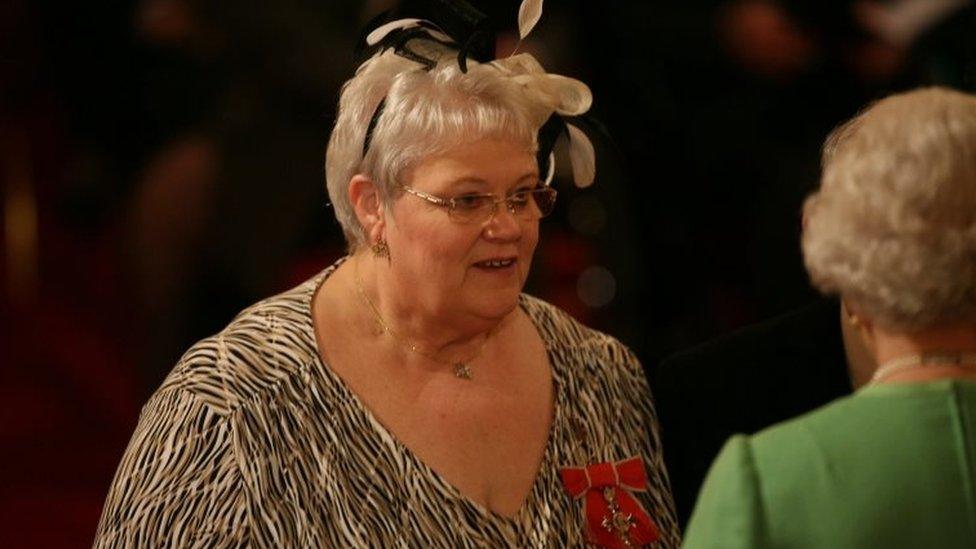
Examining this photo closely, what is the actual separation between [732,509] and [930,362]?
343 mm

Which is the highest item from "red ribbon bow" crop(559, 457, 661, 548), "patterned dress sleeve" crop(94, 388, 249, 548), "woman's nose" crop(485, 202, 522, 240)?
"woman's nose" crop(485, 202, 522, 240)

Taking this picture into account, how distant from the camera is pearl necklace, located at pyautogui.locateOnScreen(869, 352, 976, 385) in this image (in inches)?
90.7

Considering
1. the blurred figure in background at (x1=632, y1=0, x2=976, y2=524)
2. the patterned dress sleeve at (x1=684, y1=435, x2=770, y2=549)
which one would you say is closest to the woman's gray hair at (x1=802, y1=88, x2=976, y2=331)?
the patterned dress sleeve at (x1=684, y1=435, x2=770, y2=549)

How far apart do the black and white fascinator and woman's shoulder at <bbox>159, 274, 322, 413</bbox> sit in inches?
15.4

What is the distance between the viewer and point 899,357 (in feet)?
7.59

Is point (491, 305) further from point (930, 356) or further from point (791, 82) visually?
point (791, 82)

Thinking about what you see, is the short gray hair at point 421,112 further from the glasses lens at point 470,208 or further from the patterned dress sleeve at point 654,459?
the patterned dress sleeve at point 654,459

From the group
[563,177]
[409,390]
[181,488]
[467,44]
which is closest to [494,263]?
[409,390]

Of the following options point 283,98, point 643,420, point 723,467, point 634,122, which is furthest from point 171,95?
point 723,467

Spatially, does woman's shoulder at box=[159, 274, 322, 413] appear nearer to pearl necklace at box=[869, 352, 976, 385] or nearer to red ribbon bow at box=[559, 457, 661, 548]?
red ribbon bow at box=[559, 457, 661, 548]

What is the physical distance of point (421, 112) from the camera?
132 inches

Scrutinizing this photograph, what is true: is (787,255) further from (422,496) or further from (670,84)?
(422,496)

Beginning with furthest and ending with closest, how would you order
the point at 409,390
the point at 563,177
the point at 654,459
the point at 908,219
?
the point at 563,177 < the point at 654,459 < the point at 409,390 < the point at 908,219

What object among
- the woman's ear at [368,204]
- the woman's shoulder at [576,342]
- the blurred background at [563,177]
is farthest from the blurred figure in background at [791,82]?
the woman's ear at [368,204]
